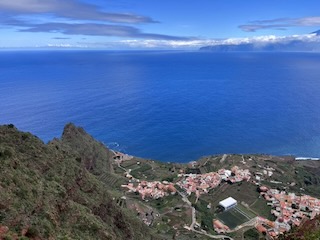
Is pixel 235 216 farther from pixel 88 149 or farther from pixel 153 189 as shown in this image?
pixel 88 149

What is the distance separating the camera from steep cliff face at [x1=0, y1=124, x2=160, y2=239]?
2047cm

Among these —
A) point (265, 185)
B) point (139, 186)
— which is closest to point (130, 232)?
point (139, 186)

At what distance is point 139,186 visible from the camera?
223 ft

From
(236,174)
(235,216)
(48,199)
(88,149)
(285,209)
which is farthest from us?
(88,149)

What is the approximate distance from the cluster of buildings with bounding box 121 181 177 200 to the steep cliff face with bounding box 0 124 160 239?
20623mm

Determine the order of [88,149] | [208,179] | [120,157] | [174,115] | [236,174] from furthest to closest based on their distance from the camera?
1. [174,115]
2. [120,157]
3. [88,149]
4. [236,174]
5. [208,179]

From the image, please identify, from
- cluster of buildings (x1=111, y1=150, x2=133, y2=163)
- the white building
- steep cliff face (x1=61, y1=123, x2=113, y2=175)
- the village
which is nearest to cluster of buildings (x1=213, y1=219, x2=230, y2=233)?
the village

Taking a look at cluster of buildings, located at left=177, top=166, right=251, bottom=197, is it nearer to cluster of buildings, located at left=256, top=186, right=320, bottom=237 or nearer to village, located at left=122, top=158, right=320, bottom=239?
village, located at left=122, top=158, right=320, bottom=239

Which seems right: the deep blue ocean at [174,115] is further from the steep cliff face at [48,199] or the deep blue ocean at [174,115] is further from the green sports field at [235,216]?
the steep cliff face at [48,199]

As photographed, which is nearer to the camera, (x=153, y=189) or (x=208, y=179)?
(x=153, y=189)

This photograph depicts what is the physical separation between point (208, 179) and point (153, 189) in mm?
14674

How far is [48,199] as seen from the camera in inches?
997

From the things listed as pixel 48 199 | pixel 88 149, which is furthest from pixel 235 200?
pixel 48 199

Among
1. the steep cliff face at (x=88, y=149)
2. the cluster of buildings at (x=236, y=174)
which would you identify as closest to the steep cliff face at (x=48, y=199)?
the steep cliff face at (x=88, y=149)
